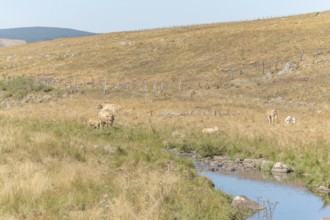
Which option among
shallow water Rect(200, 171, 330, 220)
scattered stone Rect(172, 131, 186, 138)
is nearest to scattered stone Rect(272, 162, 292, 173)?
shallow water Rect(200, 171, 330, 220)

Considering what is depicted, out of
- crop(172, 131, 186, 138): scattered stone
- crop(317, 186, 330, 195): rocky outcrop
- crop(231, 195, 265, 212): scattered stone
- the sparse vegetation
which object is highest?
crop(231, 195, 265, 212): scattered stone

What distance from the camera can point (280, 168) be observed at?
15.2m

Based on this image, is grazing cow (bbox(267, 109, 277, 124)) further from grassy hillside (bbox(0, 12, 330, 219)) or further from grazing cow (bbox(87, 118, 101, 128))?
grazing cow (bbox(87, 118, 101, 128))

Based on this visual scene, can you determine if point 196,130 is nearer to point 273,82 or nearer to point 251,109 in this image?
point 251,109

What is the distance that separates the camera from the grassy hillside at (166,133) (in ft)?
33.1

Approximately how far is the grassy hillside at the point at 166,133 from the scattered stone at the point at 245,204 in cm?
39

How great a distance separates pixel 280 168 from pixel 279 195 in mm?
2568

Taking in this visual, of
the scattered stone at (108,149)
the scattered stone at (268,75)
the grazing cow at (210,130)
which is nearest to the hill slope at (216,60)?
the scattered stone at (268,75)

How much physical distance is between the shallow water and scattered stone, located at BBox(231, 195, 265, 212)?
34cm

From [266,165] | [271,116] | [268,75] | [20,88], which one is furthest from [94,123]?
[20,88]

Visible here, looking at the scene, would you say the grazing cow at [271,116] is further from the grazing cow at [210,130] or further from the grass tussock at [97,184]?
the grass tussock at [97,184]

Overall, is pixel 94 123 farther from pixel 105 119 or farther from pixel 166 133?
pixel 166 133

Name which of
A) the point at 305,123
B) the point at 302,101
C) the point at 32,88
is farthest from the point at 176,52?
the point at 305,123

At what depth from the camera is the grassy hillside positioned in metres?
10.1
